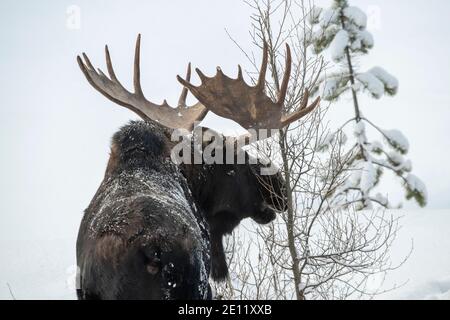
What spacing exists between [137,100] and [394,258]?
25.6 ft

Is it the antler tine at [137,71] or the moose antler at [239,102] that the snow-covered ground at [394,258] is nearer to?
the antler tine at [137,71]

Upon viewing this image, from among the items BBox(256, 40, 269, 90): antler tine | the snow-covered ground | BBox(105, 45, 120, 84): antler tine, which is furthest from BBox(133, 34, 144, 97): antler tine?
the snow-covered ground

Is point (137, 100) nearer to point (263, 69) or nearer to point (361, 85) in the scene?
point (263, 69)

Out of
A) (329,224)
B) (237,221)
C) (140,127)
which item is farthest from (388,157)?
(140,127)

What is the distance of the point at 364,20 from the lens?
15.8 meters

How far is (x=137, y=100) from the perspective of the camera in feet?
17.4

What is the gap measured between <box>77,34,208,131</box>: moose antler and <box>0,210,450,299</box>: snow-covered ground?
3878 mm

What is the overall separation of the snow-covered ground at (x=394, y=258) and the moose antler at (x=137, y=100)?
153 inches

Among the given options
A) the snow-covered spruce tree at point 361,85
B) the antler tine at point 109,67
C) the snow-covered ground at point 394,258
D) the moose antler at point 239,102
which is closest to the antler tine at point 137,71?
the antler tine at point 109,67

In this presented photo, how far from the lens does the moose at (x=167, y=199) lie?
2588 millimetres

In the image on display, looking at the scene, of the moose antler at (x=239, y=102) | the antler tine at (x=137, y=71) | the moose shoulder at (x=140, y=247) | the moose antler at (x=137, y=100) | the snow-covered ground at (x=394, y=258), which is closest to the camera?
the moose shoulder at (x=140, y=247)

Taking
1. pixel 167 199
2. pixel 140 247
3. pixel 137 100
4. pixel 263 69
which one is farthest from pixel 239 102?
pixel 140 247

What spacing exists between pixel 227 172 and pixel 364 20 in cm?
→ 1290

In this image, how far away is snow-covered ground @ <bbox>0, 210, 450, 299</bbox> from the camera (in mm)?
8828
